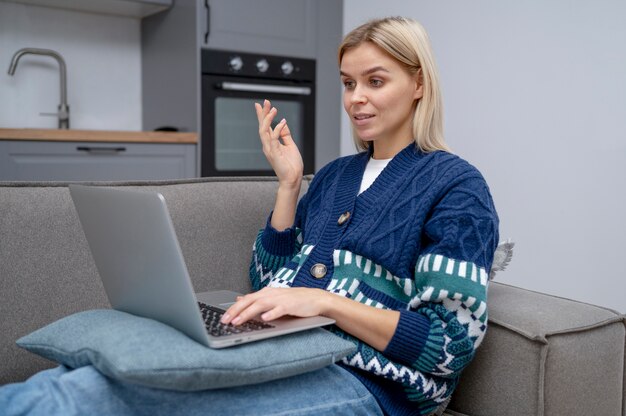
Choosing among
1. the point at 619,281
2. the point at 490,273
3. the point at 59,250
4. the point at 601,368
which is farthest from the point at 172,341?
the point at 619,281

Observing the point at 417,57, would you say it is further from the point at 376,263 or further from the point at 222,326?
the point at 222,326

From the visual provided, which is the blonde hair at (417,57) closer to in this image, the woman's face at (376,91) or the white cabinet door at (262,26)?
the woman's face at (376,91)

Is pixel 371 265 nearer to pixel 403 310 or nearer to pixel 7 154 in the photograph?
pixel 403 310

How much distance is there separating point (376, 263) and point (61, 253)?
2.08 ft

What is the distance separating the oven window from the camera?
11.4 feet

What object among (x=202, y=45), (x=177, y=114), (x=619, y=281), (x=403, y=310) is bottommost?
(x=619, y=281)

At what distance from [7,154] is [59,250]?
1538 millimetres

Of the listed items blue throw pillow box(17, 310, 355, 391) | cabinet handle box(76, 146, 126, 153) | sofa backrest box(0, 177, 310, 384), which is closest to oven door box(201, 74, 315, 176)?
cabinet handle box(76, 146, 126, 153)

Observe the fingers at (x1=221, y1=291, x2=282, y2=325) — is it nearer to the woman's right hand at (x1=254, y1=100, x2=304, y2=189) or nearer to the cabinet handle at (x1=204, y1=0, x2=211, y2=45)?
the woman's right hand at (x1=254, y1=100, x2=304, y2=189)

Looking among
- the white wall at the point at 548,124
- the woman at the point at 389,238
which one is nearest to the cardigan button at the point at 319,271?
the woman at the point at 389,238

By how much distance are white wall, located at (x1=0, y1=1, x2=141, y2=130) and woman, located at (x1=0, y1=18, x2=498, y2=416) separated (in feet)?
7.14

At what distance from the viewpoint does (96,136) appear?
3.04 m

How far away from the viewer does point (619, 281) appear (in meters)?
2.64

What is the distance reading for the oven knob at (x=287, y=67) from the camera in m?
3.60
